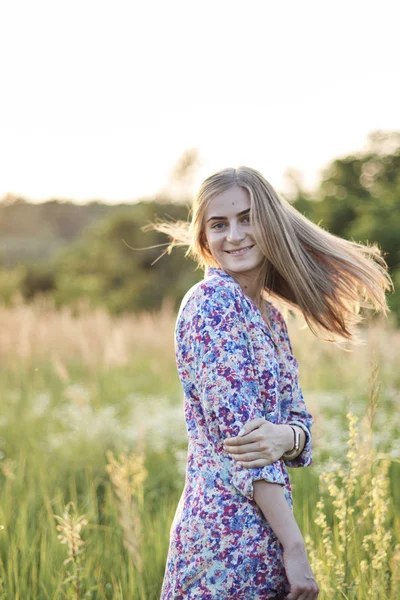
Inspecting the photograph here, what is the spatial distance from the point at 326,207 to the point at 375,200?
1.54m

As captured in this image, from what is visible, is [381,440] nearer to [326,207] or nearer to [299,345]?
[299,345]

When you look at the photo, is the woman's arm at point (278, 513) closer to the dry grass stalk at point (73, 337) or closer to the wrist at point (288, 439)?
the wrist at point (288, 439)

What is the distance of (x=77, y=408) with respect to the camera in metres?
6.52

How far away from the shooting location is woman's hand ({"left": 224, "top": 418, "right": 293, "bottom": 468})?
168cm

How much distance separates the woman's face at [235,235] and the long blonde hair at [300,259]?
0.9 inches

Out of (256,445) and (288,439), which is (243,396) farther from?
(288,439)

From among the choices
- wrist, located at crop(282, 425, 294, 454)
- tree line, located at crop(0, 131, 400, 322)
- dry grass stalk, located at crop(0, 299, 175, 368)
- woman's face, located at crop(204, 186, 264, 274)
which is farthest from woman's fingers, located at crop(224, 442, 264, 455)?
tree line, located at crop(0, 131, 400, 322)

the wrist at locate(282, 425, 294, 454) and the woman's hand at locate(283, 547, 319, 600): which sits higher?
the wrist at locate(282, 425, 294, 454)

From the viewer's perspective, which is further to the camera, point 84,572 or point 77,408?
point 77,408

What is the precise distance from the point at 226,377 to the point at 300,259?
54 cm

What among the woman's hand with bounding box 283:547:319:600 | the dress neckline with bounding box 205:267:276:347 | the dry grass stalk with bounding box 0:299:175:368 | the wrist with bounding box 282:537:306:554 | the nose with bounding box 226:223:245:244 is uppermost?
the dry grass stalk with bounding box 0:299:175:368

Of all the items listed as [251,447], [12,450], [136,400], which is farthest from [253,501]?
[136,400]

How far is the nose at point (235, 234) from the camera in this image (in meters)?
1.97

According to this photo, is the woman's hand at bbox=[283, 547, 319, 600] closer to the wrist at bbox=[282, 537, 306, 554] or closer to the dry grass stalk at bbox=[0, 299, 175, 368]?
the wrist at bbox=[282, 537, 306, 554]
